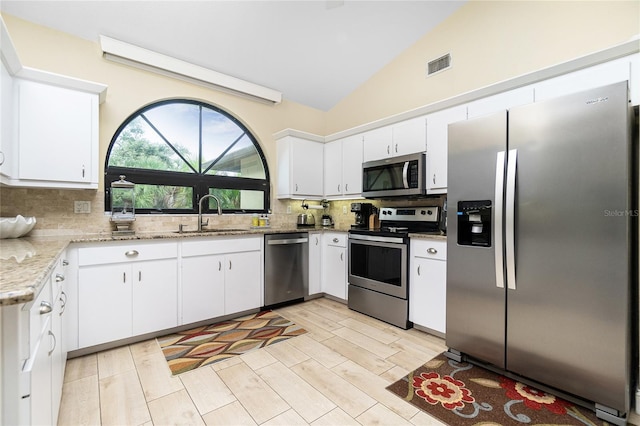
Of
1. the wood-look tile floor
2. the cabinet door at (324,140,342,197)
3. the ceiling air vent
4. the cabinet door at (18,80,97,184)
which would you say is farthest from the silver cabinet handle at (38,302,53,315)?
the ceiling air vent

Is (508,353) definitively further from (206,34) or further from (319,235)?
(206,34)

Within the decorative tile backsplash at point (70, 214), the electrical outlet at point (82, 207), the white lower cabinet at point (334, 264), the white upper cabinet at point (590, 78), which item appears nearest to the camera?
the white upper cabinet at point (590, 78)

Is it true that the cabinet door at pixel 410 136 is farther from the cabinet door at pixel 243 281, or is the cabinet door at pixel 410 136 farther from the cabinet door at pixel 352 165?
the cabinet door at pixel 243 281

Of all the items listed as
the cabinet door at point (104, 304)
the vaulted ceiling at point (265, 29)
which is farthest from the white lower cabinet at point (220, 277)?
the vaulted ceiling at point (265, 29)

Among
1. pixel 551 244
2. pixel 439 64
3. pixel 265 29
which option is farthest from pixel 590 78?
pixel 265 29

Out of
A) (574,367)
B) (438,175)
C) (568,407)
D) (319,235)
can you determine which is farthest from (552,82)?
(319,235)

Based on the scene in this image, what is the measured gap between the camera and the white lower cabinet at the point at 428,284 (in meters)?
2.64

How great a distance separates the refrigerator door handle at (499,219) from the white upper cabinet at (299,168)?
8.27ft

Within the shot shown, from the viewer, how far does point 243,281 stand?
3.21 m

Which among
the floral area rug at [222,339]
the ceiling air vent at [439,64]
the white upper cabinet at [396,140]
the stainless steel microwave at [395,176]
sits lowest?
the floral area rug at [222,339]

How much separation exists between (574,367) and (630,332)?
1.16ft

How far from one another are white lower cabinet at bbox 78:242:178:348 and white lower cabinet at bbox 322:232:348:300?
72.0 inches

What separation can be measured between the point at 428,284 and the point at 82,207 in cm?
331

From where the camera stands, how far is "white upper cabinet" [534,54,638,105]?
76.7 inches
